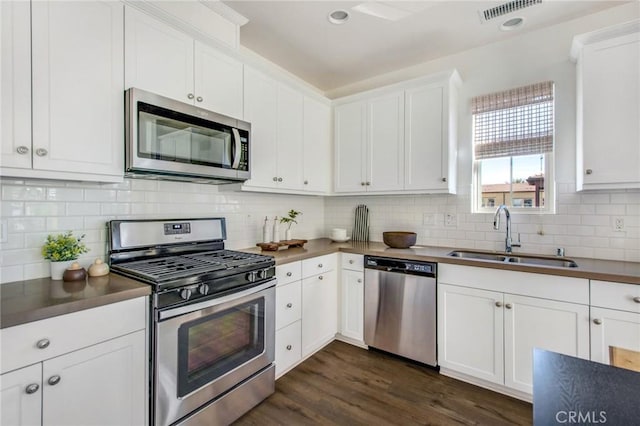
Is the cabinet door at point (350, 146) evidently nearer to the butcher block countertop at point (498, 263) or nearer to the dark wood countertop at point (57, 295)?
the butcher block countertop at point (498, 263)

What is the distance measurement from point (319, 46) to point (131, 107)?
1.77 m

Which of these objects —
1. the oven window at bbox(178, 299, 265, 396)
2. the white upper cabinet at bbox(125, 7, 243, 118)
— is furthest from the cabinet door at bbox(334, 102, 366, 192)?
the oven window at bbox(178, 299, 265, 396)

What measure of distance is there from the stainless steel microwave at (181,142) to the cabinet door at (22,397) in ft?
3.24

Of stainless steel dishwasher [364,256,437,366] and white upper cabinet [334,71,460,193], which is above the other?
white upper cabinet [334,71,460,193]

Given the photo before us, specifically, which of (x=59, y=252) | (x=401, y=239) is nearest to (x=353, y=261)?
(x=401, y=239)

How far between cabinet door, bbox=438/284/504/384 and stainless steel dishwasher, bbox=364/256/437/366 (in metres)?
0.08

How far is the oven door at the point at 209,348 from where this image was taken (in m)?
1.40

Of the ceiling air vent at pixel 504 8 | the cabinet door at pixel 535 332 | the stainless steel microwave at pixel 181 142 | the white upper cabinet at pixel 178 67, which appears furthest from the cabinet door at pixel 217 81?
the cabinet door at pixel 535 332

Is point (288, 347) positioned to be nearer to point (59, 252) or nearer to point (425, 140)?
point (59, 252)

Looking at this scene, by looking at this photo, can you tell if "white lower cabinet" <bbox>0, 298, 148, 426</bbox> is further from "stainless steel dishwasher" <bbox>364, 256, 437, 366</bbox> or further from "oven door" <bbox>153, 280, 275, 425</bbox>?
"stainless steel dishwasher" <bbox>364, 256, 437, 366</bbox>

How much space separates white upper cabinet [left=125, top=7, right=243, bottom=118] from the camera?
5.37 ft

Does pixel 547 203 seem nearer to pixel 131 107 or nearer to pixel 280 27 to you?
pixel 280 27

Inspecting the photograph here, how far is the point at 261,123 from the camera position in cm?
242

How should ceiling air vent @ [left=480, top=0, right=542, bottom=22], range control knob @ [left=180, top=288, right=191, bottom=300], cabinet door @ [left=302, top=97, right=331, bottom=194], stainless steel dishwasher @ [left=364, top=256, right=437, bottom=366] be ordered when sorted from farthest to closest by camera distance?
cabinet door @ [left=302, top=97, right=331, bottom=194]
stainless steel dishwasher @ [left=364, top=256, right=437, bottom=366]
ceiling air vent @ [left=480, top=0, right=542, bottom=22]
range control knob @ [left=180, top=288, right=191, bottom=300]
